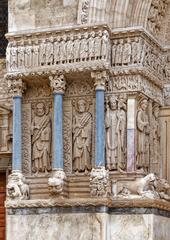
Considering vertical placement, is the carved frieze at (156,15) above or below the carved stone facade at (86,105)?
above

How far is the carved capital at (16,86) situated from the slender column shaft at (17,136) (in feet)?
0.25

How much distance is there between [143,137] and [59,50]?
1857 mm

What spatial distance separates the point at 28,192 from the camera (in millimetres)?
12383

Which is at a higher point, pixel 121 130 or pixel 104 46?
pixel 104 46

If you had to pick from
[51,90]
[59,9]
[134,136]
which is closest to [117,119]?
[134,136]

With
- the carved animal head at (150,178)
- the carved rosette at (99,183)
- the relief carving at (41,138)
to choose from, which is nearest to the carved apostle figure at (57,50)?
the relief carving at (41,138)

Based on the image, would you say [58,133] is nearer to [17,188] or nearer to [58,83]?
[58,83]

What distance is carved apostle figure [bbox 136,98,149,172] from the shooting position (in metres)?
12.3

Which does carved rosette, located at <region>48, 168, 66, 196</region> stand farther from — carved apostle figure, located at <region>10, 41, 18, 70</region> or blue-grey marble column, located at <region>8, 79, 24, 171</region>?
carved apostle figure, located at <region>10, 41, 18, 70</region>

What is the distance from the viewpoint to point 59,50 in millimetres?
12422

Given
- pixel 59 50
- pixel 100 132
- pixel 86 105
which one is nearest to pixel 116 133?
pixel 100 132

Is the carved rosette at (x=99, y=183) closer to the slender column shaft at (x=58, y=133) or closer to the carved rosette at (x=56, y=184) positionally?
the carved rosette at (x=56, y=184)

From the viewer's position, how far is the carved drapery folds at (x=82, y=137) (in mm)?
12367

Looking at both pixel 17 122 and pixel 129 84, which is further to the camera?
pixel 17 122
